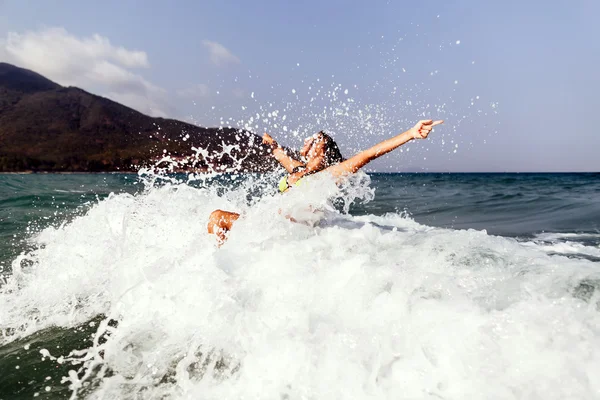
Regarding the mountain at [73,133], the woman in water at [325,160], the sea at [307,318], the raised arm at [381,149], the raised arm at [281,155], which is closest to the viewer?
the sea at [307,318]

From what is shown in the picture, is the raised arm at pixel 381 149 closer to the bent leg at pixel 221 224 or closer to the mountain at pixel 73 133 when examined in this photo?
the bent leg at pixel 221 224

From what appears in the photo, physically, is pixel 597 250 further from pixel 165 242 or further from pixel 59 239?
pixel 59 239

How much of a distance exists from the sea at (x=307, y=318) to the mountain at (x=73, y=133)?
8808 centimetres

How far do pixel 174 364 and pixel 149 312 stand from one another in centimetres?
78

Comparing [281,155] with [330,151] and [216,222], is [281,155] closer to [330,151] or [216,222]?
[330,151]

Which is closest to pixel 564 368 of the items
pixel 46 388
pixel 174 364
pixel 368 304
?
pixel 368 304

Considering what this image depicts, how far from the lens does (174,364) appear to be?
2.90 m

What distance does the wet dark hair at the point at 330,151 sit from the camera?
509cm

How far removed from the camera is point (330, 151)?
515cm

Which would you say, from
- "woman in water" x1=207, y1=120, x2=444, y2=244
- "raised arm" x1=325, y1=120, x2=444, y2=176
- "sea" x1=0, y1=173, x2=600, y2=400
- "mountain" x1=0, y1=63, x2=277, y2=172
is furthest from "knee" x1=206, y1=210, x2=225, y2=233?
"mountain" x1=0, y1=63, x2=277, y2=172

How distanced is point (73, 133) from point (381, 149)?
167 metres

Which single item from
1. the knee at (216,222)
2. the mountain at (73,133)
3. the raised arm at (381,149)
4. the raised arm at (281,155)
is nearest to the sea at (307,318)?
the knee at (216,222)

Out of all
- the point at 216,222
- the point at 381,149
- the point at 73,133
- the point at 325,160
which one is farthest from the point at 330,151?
the point at 73,133

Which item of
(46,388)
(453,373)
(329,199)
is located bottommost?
(46,388)
